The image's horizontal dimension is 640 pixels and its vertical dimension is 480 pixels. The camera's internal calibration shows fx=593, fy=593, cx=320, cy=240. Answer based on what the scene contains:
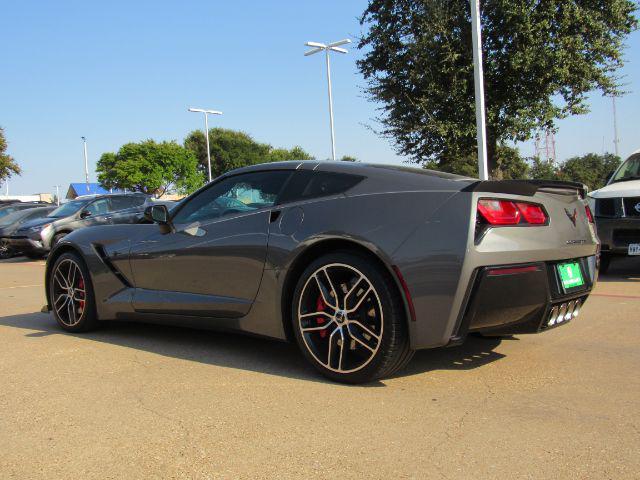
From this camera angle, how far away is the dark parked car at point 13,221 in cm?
1616

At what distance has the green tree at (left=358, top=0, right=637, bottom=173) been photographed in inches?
657

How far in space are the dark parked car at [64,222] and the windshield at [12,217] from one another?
334 centimetres

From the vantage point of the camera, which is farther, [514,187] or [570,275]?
[570,275]

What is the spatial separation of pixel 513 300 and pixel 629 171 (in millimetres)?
6774

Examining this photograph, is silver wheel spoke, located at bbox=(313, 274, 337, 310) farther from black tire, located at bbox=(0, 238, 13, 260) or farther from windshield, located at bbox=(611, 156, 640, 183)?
black tire, located at bbox=(0, 238, 13, 260)

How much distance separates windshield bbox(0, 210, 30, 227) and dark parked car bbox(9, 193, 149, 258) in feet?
11.0

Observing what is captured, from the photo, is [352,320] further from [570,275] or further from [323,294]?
[570,275]

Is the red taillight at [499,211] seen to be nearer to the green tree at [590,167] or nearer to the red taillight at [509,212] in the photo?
the red taillight at [509,212]

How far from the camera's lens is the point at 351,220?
339 cm

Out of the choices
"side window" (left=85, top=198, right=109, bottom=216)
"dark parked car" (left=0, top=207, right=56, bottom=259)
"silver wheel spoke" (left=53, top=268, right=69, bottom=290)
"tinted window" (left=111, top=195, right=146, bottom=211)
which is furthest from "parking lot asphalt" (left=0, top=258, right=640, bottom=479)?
"dark parked car" (left=0, top=207, right=56, bottom=259)

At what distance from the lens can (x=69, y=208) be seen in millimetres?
15977

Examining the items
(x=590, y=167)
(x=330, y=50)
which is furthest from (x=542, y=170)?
(x=330, y=50)

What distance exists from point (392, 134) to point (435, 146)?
149 centimetres

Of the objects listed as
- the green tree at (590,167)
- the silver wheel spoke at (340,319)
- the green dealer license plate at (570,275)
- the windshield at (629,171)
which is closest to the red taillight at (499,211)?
the green dealer license plate at (570,275)
